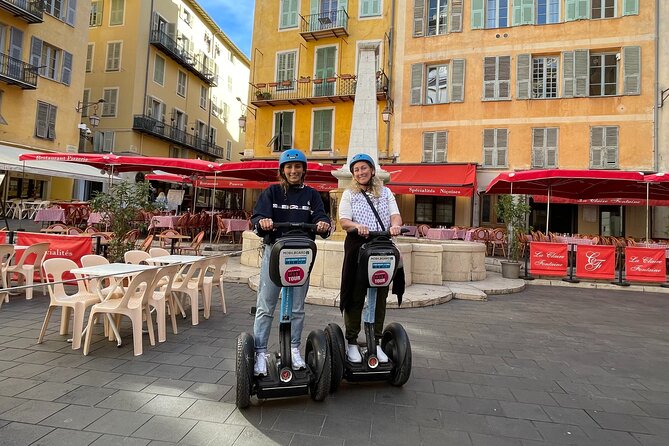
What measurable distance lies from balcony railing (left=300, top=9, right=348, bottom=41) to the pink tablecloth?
570 inches

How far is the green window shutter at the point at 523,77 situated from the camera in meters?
17.5

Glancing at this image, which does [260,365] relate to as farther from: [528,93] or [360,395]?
[528,93]

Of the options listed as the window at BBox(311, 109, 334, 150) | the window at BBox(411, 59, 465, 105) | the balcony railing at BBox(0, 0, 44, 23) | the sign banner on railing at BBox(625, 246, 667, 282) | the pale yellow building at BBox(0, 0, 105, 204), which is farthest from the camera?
the window at BBox(311, 109, 334, 150)

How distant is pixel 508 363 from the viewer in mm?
3947

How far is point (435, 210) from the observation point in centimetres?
1883

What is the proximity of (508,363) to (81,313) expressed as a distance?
4265mm

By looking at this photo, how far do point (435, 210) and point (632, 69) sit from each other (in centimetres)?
985

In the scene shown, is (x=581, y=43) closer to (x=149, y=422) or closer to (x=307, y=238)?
(x=307, y=238)

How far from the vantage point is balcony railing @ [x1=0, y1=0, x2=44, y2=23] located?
18156 millimetres

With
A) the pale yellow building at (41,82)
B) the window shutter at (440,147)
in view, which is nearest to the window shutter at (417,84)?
the window shutter at (440,147)

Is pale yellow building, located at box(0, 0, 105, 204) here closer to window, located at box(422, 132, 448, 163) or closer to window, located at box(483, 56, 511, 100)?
window, located at box(422, 132, 448, 163)

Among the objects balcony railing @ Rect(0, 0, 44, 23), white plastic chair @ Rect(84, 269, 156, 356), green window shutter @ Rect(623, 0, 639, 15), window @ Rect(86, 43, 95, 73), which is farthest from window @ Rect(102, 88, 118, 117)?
green window shutter @ Rect(623, 0, 639, 15)

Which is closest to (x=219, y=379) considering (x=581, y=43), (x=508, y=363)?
(x=508, y=363)

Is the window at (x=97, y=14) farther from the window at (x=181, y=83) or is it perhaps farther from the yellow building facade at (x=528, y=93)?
the yellow building facade at (x=528, y=93)
